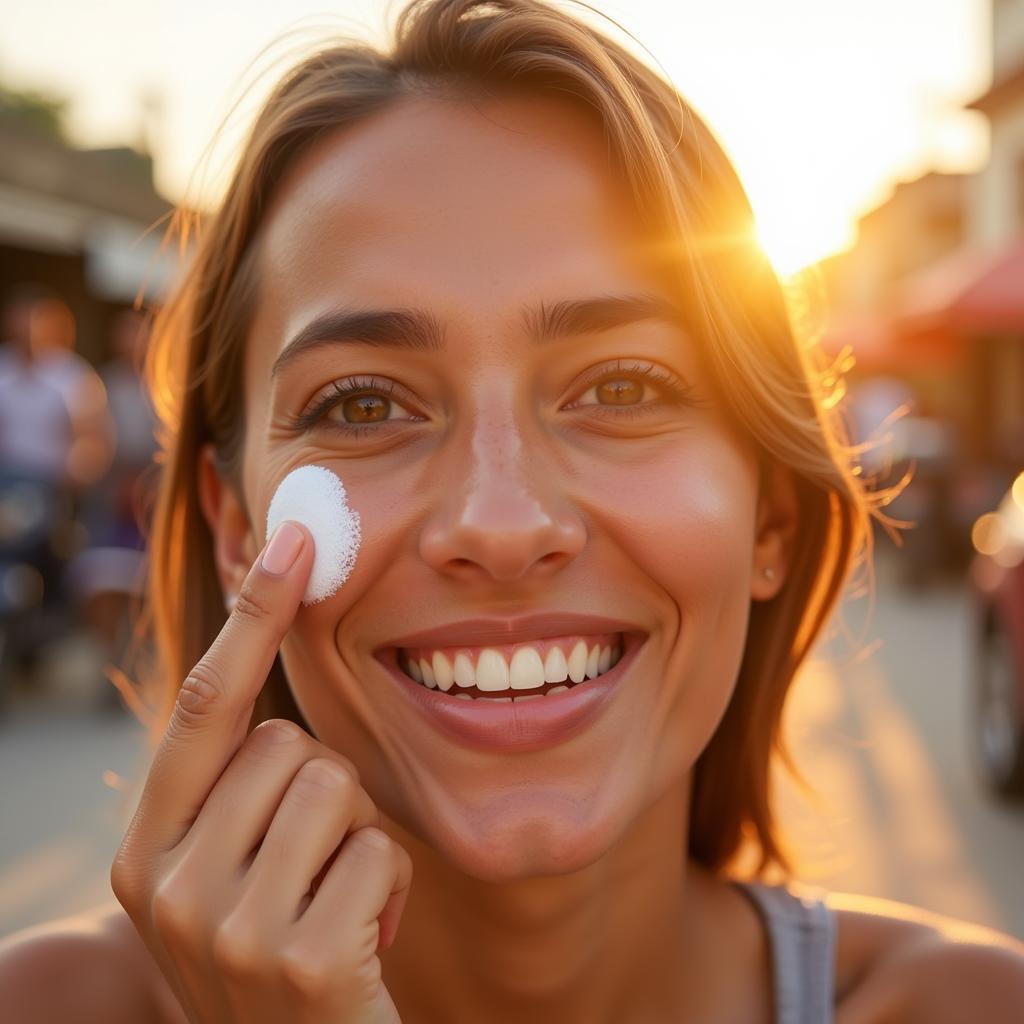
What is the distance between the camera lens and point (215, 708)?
1582 millimetres

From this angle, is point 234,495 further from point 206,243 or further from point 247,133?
point 247,133

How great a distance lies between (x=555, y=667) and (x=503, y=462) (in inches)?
11.4

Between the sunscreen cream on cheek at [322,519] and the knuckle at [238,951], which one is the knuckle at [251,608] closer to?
the sunscreen cream on cheek at [322,519]

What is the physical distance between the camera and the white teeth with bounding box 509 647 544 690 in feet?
5.56

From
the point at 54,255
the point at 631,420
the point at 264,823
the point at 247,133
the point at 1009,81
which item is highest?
the point at 1009,81

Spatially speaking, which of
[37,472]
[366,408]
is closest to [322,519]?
[366,408]

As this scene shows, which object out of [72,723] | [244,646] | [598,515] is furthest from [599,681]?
[72,723]

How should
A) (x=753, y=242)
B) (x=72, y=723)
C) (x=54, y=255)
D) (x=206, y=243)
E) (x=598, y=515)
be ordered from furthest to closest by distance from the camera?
(x=54, y=255) < (x=72, y=723) < (x=206, y=243) < (x=753, y=242) < (x=598, y=515)

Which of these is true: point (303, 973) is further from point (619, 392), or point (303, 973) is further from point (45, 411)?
point (45, 411)

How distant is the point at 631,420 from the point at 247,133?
84cm

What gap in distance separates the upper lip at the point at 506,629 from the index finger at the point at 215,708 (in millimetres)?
177

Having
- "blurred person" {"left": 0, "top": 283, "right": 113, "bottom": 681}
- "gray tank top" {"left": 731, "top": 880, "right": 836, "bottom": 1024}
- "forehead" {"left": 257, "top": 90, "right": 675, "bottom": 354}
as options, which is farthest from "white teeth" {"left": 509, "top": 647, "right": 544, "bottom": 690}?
"blurred person" {"left": 0, "top": 283, "right": 113, "bottom": 681}

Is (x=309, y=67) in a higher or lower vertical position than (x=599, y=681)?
higher

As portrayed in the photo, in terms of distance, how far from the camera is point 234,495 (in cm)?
214
